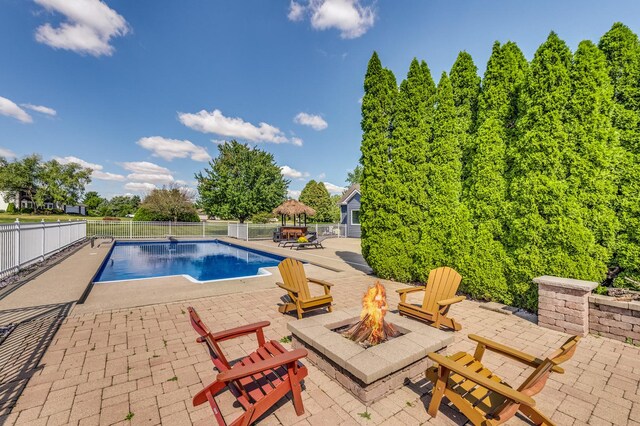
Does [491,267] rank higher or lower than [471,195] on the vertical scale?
lower

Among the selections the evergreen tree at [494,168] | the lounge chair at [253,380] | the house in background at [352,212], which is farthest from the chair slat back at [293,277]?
the house in background at [352,212]

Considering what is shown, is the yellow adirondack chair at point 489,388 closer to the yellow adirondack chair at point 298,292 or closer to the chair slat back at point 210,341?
the chair slat back at point 210,341

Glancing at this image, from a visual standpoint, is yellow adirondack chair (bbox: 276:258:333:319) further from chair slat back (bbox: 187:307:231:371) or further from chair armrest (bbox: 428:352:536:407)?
chair armrest (bbox: 428:352:536:407)

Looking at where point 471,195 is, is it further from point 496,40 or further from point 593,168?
point 496,40

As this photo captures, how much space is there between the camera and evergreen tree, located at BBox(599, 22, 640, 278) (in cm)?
431

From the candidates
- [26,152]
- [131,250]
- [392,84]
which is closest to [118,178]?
[26,152]

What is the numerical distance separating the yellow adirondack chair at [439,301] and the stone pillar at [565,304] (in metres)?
1.41

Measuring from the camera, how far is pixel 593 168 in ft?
14.6

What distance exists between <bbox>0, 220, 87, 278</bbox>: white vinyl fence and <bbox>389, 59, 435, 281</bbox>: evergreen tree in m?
9.85

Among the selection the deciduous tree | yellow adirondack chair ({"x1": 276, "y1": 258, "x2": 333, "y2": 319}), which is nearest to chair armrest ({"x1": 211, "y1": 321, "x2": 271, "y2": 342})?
yellow adirondack chair ({"x1": 276, "y1": 258, "x2": 333, "y2": 319})

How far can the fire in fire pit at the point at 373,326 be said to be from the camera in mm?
3141

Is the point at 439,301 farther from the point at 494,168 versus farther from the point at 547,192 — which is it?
the point at 494,168

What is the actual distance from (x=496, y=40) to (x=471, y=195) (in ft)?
11.1

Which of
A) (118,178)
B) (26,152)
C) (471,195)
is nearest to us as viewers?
(471,195)
